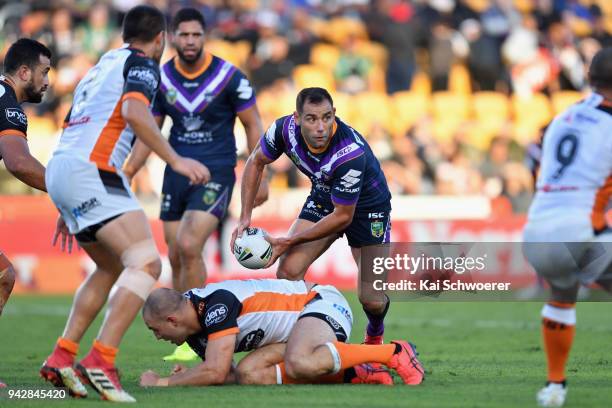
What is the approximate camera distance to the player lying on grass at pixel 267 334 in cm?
794

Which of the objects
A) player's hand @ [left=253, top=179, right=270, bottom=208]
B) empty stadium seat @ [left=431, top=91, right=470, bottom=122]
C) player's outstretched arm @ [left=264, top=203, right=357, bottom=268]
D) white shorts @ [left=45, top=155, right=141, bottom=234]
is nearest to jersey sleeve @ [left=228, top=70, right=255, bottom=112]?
player's hand @ [left=253, top=179, right=270, bottom=208]

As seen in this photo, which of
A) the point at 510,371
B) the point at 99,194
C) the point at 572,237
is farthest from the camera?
the point at 510,371

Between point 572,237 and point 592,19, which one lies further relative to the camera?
point 592,19

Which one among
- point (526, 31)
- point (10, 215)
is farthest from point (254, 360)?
point (526, 31)

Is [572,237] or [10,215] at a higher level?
[572,237]

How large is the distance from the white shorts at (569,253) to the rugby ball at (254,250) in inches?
97.9

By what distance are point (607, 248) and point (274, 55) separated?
52.3ft

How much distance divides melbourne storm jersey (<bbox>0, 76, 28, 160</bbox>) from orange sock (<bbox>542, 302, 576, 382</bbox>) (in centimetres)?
417

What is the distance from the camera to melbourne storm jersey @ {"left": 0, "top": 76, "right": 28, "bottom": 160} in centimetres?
844

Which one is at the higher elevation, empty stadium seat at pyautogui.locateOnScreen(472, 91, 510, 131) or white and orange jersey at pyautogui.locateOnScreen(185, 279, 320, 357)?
white and orange jersey at pyautogui.locateOnScreen(185, 279, 320, 357)

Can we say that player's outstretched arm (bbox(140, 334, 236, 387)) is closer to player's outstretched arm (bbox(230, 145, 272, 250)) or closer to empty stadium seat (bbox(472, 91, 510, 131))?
player's outstretched arm (bbox(230, 145, 272, 250))

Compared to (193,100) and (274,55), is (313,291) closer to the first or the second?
(193,100)

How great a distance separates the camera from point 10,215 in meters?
18.3

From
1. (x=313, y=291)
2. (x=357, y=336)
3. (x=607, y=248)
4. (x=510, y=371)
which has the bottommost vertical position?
(x=357, y=336)
